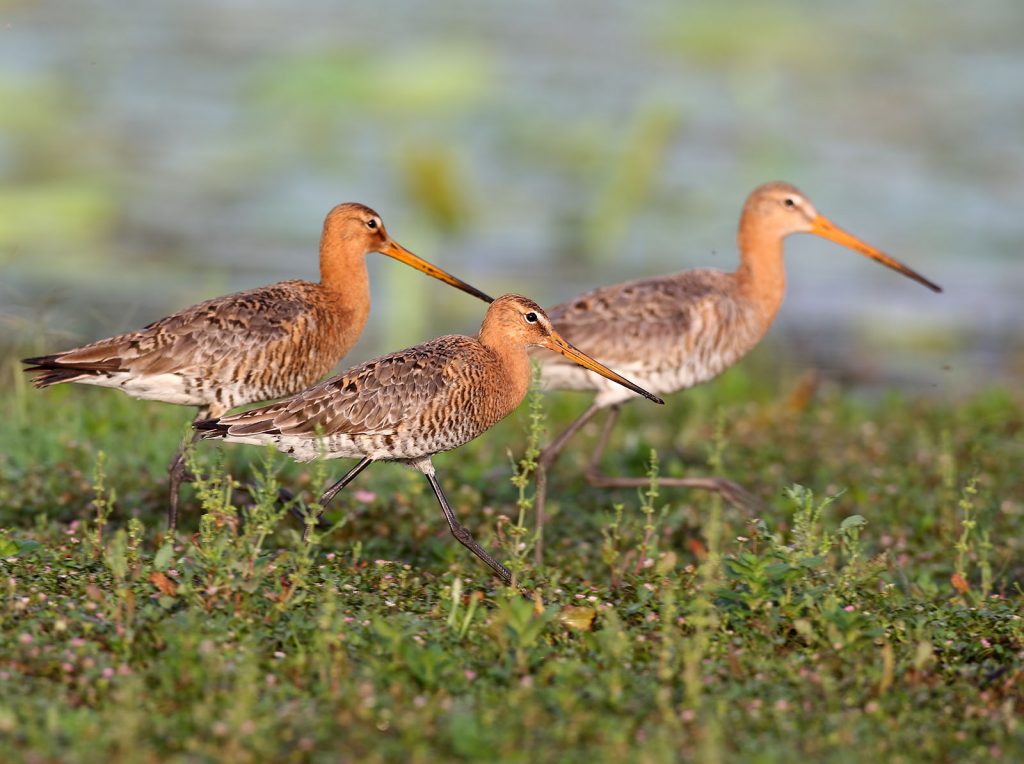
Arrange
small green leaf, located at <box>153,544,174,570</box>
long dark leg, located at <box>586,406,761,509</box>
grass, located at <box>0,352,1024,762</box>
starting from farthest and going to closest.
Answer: long dark leg, located at <box>586,406,761,509</box> → small green leaf, located at <box>153,544,174,570</box> → grass, located at <box>0,352,1024,762</box>

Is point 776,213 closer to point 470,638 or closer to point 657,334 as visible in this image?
point 657,334

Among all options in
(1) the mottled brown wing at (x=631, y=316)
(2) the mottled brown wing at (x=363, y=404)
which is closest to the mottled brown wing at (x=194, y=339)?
(2) the mottled brown wing at (x=363, y=404)

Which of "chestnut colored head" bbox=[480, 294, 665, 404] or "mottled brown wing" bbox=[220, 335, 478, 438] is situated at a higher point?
"chestnut colored head" bbox=[480, 294, 665, 404]

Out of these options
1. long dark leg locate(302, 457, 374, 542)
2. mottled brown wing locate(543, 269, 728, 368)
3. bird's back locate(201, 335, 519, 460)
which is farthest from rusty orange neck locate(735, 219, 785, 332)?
long dark leg locate(302, 457, 374, 542)

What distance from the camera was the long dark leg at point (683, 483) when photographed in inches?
319

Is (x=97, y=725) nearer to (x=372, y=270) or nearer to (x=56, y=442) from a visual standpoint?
(x=56, y=442)

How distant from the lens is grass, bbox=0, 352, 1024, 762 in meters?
4.56

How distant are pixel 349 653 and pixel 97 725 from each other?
97 centimetres

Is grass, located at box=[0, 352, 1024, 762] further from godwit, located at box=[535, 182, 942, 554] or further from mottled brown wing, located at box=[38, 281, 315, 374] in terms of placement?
→ godwit, located at box=[535, 182, 942, 554]

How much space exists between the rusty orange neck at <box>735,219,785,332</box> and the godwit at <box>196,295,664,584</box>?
8.77ft

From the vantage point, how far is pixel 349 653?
5.17m

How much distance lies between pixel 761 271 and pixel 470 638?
4.56m

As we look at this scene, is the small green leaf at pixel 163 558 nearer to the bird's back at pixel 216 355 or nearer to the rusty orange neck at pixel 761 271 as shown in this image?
the bird's back at pixel 216 355

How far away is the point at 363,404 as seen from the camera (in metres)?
6.61
